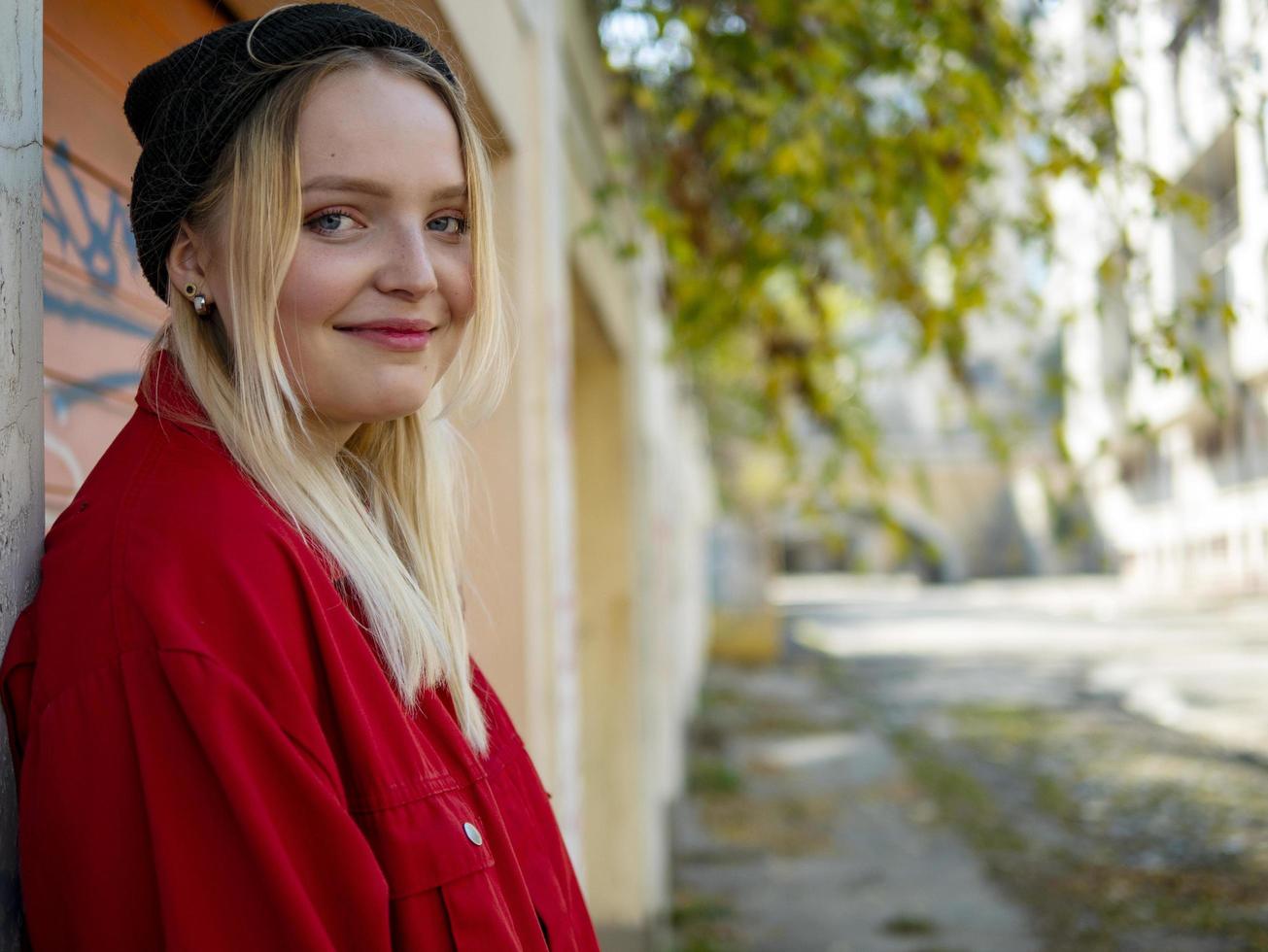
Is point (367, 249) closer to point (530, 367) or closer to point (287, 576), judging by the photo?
point (287, 576)

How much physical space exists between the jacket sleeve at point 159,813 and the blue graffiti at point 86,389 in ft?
3.57

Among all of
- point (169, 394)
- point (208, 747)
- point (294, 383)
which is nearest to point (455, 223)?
point (294, 383)

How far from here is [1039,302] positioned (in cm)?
479

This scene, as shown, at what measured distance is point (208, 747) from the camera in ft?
3.02

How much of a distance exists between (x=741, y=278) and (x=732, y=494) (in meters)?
16.8

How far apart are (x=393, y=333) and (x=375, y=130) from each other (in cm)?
20

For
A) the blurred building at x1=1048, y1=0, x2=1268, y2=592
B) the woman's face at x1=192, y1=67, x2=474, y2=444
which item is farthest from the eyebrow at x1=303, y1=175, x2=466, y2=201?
the blurred building at x1=1048, y1=0, x2=1268, y2=592

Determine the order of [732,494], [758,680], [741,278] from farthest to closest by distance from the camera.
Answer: [732,494] → [758,680] → [741,278]

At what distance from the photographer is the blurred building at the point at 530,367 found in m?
1.80

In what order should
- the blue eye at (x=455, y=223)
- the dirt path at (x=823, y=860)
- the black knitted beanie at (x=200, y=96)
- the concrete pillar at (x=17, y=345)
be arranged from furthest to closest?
1. the dirt path at (x=823, y=860)
2. the blue eye at (x=455, y=223)
3. the black knitted beanie at (x=200, y=96)
4. the concrete pillar at (x=17, y=345)

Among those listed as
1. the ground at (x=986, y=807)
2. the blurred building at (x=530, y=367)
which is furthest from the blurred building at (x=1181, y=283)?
the ground at (x=986, y=807)

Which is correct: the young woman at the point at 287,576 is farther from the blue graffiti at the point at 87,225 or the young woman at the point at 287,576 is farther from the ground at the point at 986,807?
the ground at the point at 986,807

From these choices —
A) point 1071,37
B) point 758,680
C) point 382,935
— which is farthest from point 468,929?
point 758,680

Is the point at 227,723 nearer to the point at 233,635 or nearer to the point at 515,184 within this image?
the point at 233,635
